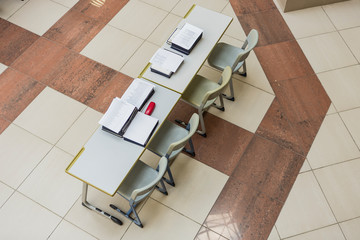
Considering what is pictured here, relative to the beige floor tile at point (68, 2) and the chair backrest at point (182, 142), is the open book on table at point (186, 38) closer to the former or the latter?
the chair backrest at point (182, 142)

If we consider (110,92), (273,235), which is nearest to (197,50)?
(110,92)

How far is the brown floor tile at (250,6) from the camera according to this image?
5156 millimetres

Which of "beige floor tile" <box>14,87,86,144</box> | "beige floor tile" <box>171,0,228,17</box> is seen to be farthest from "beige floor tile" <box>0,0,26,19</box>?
"beige floor tile" <box>171,0,228,17</box>

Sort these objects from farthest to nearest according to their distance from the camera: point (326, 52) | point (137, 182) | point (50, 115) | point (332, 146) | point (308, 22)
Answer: point (308, 22) → point (326, 52) → point (50, 115) → point (332, 146) → point (137, 182)

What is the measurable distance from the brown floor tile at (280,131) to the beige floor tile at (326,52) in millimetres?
922

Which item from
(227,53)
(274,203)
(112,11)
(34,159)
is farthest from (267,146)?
(112,11)

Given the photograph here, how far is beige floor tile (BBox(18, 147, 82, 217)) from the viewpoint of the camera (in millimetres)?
3611

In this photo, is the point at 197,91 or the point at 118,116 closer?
the point at 118,116

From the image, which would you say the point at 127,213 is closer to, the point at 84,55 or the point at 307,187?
the point at 307,187

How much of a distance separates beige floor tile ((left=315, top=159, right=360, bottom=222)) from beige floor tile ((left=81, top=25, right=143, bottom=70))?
9.22ft

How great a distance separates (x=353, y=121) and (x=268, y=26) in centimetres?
180

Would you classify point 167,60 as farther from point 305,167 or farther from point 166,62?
point 305,167

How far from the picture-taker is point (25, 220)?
3537 mm

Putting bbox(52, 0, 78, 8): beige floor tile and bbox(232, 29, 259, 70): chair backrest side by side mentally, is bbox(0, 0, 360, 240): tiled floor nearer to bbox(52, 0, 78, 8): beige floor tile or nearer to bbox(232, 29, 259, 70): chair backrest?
bbox(52, 0, 78, 8): beige floor tile
